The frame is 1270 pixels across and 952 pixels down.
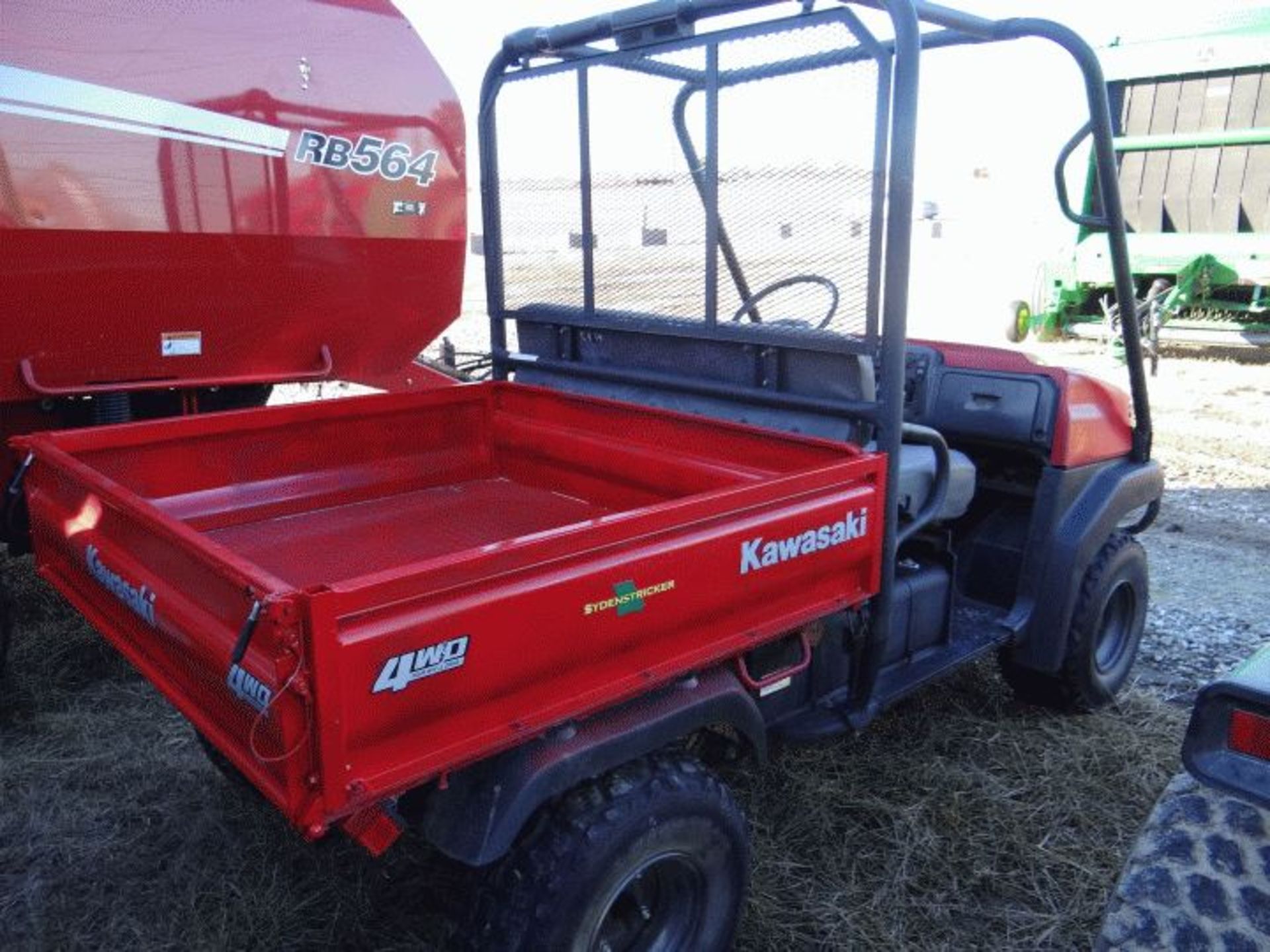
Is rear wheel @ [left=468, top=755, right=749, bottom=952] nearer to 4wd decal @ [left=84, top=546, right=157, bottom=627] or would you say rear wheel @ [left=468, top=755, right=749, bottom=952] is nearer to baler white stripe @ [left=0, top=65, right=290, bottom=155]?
4wd decal @ [left=84, top=546, right=157, bottom=627]

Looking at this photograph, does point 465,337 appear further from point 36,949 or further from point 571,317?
point 36,949

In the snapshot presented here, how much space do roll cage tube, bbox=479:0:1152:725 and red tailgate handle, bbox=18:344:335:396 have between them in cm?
111

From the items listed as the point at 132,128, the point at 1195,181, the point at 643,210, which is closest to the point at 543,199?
the point at 643,210

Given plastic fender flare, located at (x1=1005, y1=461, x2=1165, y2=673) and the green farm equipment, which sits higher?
the green farm equipment

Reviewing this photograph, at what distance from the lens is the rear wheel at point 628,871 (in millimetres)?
1876

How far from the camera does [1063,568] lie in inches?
126

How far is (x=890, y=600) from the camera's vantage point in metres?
2.64

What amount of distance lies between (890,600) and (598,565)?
1014mm

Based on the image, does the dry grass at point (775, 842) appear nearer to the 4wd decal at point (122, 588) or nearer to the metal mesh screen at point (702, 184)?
the 4wd decal at point (122, 588)

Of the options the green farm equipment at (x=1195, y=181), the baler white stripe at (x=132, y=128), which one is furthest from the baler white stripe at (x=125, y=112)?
the green farm equipment at (x=1195, y=181)

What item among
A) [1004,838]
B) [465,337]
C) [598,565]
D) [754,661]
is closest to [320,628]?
[598,565]

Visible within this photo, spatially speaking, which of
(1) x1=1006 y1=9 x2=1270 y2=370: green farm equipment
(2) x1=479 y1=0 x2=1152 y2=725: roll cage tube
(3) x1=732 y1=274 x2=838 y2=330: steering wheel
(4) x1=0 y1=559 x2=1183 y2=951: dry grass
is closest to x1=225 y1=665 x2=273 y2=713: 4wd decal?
(4) x1=0 y1=559 x2=1183 y2=951: dry grass

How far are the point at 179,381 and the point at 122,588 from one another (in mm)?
1753

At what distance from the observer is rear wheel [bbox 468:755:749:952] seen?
1.88m
